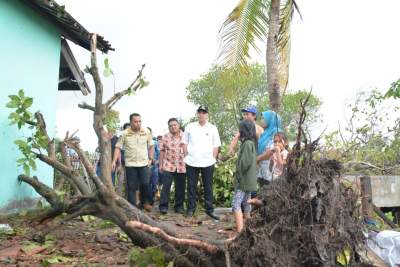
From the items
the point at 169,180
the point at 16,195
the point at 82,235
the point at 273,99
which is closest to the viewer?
the point at 82,235

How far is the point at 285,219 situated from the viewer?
390 cm

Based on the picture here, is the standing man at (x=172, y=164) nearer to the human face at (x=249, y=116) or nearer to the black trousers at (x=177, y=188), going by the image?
the black trousers at (x=177, y=188)

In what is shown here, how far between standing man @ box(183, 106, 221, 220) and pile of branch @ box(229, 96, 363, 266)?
299 cm

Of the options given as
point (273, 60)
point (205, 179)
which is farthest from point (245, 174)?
point (273, 60)

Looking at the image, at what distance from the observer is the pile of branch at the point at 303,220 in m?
3.74

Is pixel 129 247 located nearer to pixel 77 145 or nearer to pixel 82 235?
pixel 82 235

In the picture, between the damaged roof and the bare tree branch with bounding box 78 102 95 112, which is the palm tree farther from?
the bare tree branch with bounding box 78 102 95 112

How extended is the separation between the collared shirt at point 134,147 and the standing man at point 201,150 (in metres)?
0.87

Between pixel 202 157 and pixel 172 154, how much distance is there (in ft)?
2.62

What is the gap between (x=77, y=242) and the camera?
558cm

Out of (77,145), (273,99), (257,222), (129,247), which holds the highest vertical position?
(273,99)

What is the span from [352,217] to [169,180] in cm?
419

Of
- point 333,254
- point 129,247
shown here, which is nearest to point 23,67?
point 129,247

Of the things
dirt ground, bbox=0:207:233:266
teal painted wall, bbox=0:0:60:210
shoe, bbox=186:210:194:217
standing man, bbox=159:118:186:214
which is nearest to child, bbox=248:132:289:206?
dirt ground, bbox=0:207:233:266
